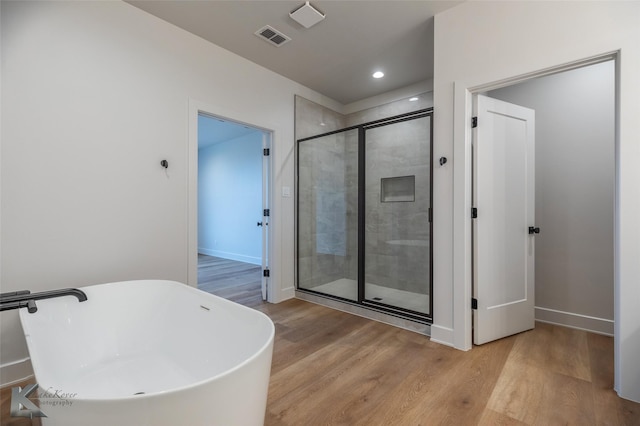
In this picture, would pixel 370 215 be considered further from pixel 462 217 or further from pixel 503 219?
pixel 503 219

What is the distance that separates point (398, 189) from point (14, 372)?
333 cm

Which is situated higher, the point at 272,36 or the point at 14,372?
the point at 272,36

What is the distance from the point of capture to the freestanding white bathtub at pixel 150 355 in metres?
0.83

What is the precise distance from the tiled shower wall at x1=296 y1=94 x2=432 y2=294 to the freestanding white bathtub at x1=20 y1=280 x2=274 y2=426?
1.84 meters

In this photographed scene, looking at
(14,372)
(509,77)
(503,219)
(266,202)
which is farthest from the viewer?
(266,202)

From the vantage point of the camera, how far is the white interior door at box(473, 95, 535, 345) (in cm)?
229

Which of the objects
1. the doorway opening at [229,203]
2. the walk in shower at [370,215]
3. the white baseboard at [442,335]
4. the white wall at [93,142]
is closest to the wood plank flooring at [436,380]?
the white baseboard at [442,335]

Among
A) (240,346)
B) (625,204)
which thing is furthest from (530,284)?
(240,346)

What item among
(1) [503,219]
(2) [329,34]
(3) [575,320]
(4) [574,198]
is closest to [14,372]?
(2) [329,34]

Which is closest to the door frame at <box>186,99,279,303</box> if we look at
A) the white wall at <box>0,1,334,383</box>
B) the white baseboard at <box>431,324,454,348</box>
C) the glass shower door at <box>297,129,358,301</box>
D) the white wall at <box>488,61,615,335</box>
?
the white wall at <box>0,1,334,383</box>

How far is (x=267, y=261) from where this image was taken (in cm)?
346

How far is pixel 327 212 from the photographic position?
3.72m

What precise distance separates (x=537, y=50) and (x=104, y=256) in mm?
3426

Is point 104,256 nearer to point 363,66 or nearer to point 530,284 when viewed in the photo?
point 363,66
